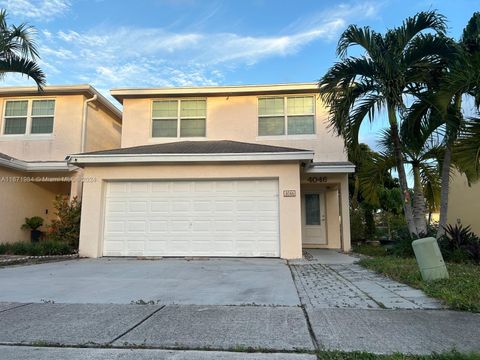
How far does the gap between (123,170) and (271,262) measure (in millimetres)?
5313

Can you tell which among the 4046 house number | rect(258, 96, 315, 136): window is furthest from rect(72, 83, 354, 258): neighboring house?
rect(258, 96, 315, 136): window

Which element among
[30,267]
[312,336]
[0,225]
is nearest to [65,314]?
[312,336]

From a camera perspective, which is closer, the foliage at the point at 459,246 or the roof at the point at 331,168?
the foliage at the point at 459,246

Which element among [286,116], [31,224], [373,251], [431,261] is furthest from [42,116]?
[431,261]

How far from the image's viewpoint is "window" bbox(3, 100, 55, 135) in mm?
15359

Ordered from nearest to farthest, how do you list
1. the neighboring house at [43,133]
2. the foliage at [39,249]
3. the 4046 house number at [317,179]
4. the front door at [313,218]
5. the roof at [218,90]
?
the foliage at [39,249]
the 4046 house number at [317,179]
the roof at [218,90]
the neighboring house at [43,133]
the front door at [313,218]

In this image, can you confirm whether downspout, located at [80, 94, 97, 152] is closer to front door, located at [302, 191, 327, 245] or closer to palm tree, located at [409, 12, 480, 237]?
front door, located at [302, 191, 327, 245]

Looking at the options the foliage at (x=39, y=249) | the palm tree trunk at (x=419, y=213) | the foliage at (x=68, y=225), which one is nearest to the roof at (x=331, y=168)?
the palm tree trunk at (x=419, y=213)

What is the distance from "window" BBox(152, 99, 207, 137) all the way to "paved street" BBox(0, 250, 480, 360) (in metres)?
7.76

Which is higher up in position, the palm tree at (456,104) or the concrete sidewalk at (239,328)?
the palm tree at (456,104)

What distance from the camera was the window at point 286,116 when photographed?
14.5 m

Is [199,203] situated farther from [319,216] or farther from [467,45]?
[467,45]

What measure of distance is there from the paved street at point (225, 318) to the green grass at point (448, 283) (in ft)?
0.76

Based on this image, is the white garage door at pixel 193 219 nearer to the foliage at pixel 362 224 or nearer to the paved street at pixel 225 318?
the paved street at pixel 225 318
